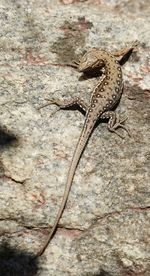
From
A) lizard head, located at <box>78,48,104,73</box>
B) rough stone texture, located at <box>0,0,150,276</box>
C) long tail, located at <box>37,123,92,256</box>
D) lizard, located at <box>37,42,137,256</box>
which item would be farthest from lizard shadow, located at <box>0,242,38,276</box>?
lizard head, located at <box>78,48,104,73</box>

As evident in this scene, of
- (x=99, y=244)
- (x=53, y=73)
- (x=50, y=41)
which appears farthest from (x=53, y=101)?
(x=99, y=244)

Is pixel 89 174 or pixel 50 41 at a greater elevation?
pixel 50 41

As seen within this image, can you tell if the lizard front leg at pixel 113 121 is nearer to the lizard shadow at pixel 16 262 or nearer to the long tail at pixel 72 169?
the long tail at pixel 72 169

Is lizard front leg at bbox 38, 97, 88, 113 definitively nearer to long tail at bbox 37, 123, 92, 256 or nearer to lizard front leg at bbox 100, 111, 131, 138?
lizard front leg at bbox 100, 111, 131, 138

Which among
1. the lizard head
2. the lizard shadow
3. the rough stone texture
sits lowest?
the lizard shadow

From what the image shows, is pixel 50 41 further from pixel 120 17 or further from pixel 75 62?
pixel 120 17

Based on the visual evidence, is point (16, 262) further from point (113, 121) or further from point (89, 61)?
point (89, 61)
